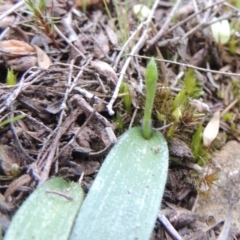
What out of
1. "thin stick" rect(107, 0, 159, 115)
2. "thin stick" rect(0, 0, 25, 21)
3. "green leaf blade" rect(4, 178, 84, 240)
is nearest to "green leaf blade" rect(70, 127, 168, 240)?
"green leaf blade" rect(4, 178, 84, 240)

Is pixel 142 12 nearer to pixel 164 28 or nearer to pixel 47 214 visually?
pixel 164 28

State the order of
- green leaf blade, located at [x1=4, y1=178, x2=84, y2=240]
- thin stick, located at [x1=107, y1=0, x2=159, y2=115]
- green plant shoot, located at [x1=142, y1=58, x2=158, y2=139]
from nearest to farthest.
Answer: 1. green leaf blade, located at [x1=4, y1=178, x2=84, y2=240]
2. green plant shoot, located at [x1=142, y1=58, x2=158, y2=139]
3. thin stick, located at [x1=107, y1=0, x2=159, y2=115]

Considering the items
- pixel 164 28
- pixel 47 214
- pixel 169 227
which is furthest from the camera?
pixel 164 28

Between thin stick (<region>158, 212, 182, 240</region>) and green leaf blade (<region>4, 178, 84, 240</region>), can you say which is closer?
green leaf blade (<region>4, 178, 84, 240</region>)

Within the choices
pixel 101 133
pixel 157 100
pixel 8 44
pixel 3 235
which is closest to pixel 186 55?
pixel 157 100

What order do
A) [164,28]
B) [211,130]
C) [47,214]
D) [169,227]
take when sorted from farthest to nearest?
[164,28]
[211,130]
[169,227]
[47,214]

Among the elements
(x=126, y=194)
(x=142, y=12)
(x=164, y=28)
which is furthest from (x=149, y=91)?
(x=142, y=12)

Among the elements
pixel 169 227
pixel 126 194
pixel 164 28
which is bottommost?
pixel 169 227

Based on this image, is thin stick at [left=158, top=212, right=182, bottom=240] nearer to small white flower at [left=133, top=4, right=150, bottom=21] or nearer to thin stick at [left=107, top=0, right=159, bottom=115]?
thin stick at [left=107, top=0, right=159, bottom=115]
